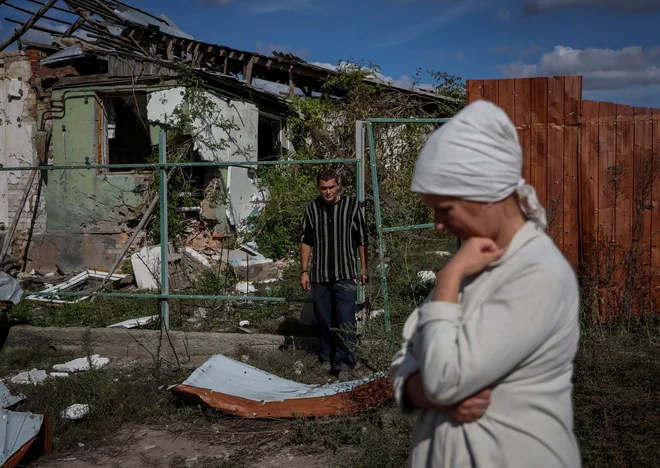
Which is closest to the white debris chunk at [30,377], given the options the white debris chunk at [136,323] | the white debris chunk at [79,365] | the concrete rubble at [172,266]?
the white debris chunk at [79,365]

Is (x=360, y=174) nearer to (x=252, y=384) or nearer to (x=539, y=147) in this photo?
(x=539, y=147)

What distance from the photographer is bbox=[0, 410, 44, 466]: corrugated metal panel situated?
426 centimetres

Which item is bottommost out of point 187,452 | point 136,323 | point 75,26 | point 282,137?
point 187,452

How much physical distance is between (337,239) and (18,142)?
9.16 metres

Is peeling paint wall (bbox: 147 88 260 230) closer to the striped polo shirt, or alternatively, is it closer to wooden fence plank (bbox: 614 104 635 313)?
the striped polo shirt

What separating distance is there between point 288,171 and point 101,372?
24.5ft

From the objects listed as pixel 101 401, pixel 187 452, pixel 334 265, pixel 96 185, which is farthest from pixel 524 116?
pixel 96 185

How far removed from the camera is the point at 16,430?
4434mm

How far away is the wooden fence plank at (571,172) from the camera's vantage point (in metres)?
5.83

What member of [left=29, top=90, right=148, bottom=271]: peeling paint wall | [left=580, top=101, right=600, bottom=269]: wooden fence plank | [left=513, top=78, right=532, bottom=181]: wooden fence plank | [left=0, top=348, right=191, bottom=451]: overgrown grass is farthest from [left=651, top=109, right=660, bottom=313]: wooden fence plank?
[left=29, top=90, right=148, bottom=271]: peeling paint wall

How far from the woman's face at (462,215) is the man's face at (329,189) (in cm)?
462

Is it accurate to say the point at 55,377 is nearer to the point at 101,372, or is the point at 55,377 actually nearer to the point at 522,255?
the point at 101,372

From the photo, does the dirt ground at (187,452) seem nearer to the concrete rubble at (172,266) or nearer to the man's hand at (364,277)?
the man's hand at (364,277)

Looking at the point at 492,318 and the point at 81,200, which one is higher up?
the point at 81,200
